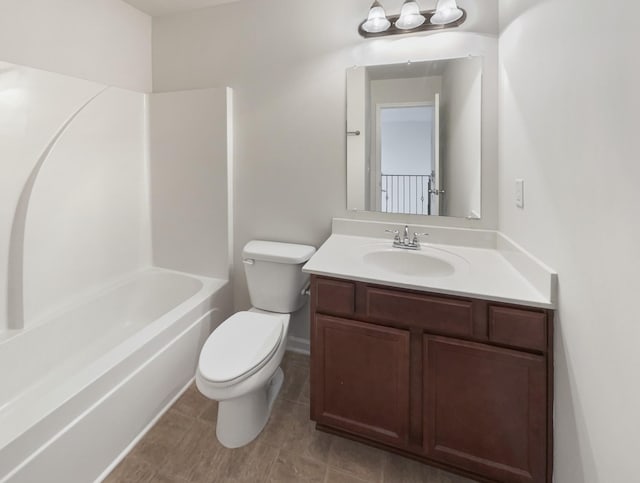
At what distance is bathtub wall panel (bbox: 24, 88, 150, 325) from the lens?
1740mm

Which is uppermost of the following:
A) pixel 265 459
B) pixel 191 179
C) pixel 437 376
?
pixel 191 179

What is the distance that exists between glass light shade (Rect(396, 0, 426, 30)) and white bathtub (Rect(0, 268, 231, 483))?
6.44ft

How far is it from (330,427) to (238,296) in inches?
45.8

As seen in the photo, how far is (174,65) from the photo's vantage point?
7.64 feet

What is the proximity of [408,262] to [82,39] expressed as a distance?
92.8 inches

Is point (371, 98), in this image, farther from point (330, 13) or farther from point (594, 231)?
point (594, 231)

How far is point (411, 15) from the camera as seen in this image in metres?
1.67

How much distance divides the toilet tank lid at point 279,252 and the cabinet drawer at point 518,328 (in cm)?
105

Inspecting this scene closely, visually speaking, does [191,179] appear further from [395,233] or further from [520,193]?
[520,193]

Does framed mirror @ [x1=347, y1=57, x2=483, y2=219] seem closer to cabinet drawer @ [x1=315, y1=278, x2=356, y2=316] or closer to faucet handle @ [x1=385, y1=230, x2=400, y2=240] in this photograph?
faucet handle @ [x1=385, y1=230, x2=400, y2=240]

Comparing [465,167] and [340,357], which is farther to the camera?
[465,167]

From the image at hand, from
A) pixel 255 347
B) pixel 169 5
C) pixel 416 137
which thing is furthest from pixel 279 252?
pixel 169 5

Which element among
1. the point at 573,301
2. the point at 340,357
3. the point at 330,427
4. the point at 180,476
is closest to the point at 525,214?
the point at 573,301

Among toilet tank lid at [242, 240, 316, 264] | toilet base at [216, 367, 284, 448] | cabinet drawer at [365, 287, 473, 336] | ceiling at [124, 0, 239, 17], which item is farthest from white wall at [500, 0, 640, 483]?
ceiling at [124, 0, 239, 17]
